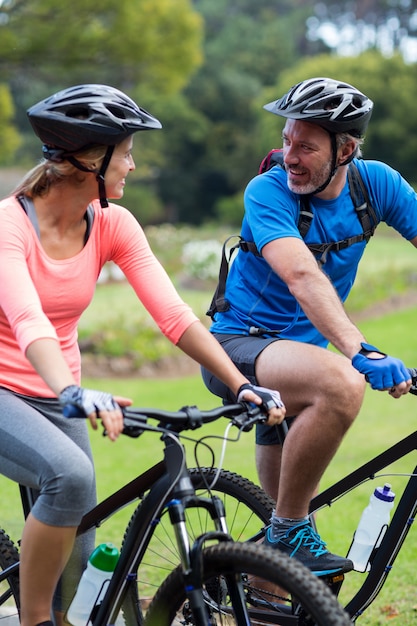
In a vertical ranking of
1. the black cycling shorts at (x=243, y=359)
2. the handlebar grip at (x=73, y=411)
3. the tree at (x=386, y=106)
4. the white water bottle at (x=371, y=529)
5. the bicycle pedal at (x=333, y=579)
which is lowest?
the bicycle pedal at (x=333, y=579)

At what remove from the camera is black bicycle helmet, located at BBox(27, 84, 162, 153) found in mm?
2807

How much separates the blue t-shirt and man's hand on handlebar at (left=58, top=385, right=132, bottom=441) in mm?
1097

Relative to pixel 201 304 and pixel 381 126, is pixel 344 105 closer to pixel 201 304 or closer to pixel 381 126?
pixel 201 304

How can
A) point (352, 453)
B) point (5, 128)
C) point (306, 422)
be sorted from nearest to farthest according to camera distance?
1. point (306, 422)
2. point (352, 453)
3. point (5, 128)

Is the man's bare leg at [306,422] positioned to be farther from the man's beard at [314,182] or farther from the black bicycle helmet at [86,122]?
the black bicycle helmet at [86,122]

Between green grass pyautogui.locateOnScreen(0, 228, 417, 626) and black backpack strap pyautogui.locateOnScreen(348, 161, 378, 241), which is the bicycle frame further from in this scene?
green grass pyautogui.locateOnScreen(0, 228, 417, 626)

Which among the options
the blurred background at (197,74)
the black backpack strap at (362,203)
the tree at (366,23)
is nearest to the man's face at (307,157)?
the black backpack strap at (362,203)

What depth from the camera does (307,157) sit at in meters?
3.33

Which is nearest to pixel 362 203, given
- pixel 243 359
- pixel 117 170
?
pixel 243 359

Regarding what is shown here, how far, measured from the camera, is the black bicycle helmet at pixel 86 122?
2.81 m

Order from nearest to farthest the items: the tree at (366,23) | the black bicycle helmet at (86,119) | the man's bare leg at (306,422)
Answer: the black bicycle helmet at (86,119), the man's bare leg at (306,422), the tree at (366,23)

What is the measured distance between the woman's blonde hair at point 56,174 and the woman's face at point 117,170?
0.04 metres

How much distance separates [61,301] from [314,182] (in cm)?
102

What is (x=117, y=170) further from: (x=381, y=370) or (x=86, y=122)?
(x=381, y=370)
